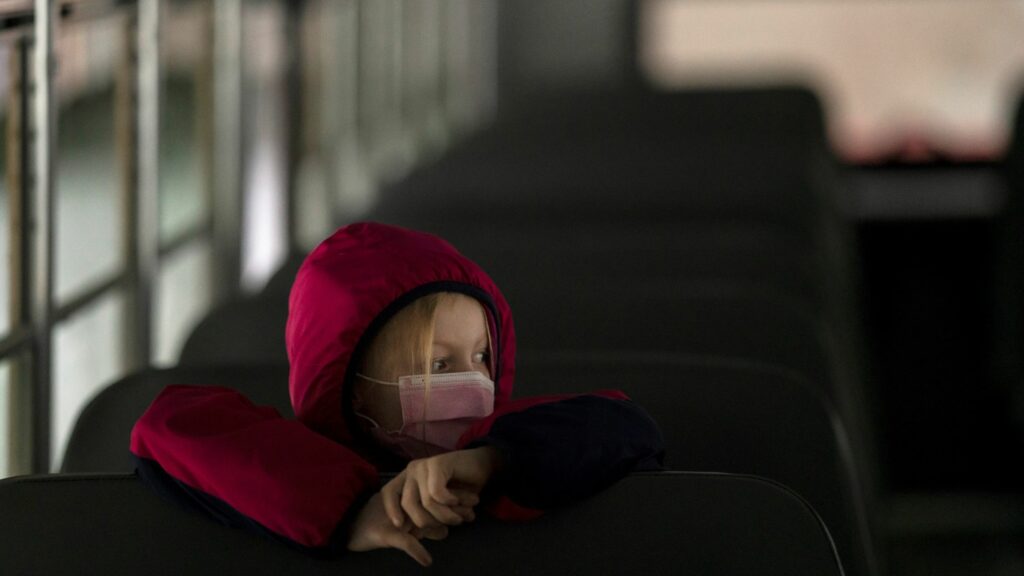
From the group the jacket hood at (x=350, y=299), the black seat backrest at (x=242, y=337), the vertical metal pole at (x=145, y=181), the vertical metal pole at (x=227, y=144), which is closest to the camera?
the jacket hood at (x=350, y=299)

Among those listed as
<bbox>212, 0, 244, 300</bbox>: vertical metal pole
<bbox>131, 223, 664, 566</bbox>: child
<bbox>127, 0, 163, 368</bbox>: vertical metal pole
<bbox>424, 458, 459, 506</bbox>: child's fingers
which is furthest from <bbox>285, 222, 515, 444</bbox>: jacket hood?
<bbox>212, 0, 244, 300</bbox>: vertical metal pole

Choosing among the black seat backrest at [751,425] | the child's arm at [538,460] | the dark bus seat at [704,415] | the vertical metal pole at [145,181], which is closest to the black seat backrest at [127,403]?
the dark bus seat at [704,415]

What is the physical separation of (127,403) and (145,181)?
39.8 inches

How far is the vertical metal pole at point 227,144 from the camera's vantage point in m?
3.48

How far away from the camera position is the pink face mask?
144cm

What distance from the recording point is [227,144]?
3520 mm

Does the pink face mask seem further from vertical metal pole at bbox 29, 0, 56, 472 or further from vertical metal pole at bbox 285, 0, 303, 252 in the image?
vertical metal pole at bbox 285, 0, 303, 252

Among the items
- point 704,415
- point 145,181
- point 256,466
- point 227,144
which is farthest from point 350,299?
point 227,144

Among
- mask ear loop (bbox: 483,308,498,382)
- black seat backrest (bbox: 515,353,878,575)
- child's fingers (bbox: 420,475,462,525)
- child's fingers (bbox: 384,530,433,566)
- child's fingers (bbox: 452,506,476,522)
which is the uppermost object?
mask ear loop (bbox: 483,308,498,382)

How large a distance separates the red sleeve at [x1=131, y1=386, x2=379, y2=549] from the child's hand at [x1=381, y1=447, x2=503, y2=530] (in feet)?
0.16

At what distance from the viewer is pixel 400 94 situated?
603 cm

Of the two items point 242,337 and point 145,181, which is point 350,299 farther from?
point 145,181

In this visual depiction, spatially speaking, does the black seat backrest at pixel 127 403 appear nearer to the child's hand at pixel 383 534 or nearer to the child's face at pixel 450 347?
the child's face at pixel 450 347

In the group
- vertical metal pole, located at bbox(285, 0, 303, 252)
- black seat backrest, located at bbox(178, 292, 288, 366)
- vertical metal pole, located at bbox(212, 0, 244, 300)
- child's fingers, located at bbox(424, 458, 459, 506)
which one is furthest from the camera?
vertical metal pole, located at bbox(285, 0, 303, 252)
